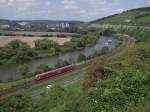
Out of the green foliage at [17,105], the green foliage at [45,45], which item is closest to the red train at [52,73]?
the green foliage at [17,105]

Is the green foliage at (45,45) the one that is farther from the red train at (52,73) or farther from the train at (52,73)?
the red train at (52,73)

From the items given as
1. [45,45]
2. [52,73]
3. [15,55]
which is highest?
[52,73]

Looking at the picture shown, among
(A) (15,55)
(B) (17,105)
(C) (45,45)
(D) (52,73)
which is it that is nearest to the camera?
(B) (17,105)

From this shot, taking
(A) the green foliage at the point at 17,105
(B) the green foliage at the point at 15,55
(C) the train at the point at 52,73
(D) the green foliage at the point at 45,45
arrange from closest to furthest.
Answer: (A) the green foliage at the point at 17,105, (C) the train at the point at 52,73, (B) the green foliage at the point at 15,55, (D) the green foliage at the point at 45,45

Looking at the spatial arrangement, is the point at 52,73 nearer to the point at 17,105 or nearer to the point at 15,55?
the point at 17,105

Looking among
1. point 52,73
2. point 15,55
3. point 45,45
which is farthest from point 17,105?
point 45,45

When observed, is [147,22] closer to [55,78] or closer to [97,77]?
[55,78]

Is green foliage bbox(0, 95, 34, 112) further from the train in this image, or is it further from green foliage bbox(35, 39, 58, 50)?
green foliage bbox(35, 39, 58, 50)

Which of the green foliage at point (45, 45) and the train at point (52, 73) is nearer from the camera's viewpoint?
the train at point (52, 73)

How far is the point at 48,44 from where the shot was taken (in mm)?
115562

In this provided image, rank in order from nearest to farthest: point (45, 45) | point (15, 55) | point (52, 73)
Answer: point (52, 73)
point (15, 55)
point (45, 45)

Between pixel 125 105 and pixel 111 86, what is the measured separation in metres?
5.64

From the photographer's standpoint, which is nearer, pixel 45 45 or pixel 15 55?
pixel 15 55

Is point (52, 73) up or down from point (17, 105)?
down
